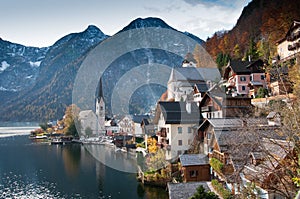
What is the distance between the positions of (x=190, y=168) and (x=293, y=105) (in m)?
10.7

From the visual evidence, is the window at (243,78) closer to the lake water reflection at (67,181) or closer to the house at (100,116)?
the lake water reflection at (67,181)

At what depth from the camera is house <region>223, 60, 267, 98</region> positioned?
29609 millimetres

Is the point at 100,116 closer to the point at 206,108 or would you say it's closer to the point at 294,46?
the point at 206,108

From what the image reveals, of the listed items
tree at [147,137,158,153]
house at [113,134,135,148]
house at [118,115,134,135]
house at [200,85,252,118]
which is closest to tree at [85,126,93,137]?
house at [118,115,134,135]

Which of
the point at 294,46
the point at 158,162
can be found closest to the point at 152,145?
the point at 158,162

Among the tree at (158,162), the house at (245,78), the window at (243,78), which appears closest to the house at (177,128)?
the tree at (158,162)

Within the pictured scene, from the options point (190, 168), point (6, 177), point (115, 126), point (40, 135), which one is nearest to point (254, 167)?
point (190, 168)

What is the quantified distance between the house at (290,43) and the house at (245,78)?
9.06 ft

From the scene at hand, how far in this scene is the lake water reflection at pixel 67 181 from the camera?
63.6ft

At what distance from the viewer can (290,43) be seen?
28578mm

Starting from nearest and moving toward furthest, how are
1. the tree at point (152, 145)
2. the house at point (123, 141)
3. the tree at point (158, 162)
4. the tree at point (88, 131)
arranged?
the tree at point (158, 162) < the tree at point (152, 145) < the house at point (123, 141) < the tree at point (88, 131)

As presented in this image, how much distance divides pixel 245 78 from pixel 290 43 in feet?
19.7

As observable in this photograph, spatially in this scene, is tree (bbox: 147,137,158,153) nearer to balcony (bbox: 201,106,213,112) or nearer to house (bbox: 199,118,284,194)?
balcony (bbox: 201,106,213,112)

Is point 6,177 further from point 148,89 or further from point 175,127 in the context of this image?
point 148,89
